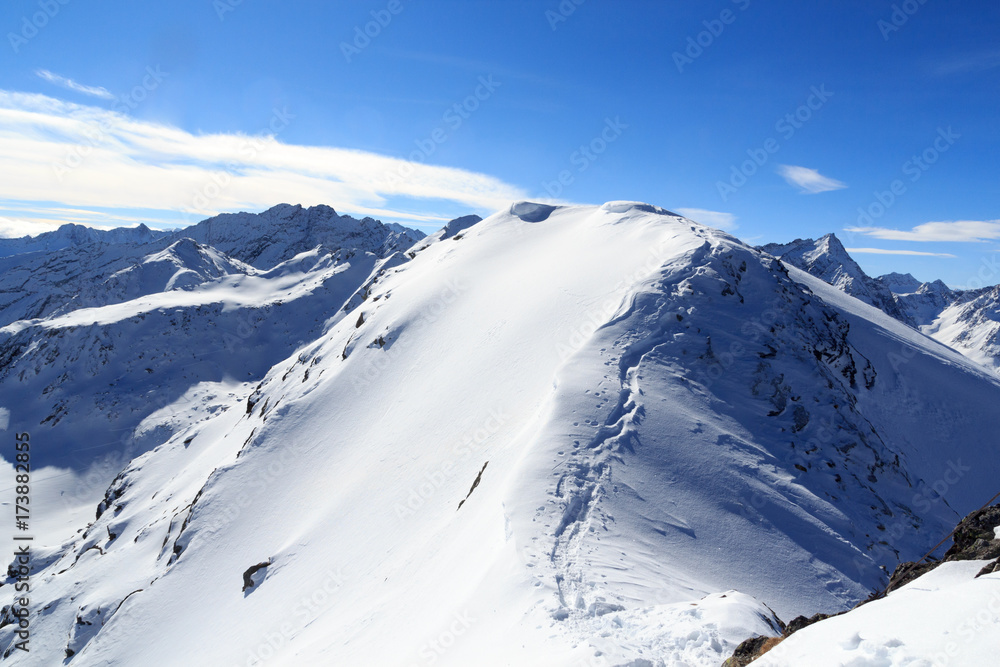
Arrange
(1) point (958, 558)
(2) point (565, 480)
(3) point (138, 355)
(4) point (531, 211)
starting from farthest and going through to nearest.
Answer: (3) point (138, 355), (4) point (531, 211), (2) point (565, 480), (1) point (958, 558)

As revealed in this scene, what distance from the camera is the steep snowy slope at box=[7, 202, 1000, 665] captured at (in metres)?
9.75

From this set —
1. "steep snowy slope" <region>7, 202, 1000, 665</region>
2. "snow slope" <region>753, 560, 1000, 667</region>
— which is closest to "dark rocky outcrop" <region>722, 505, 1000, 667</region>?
"snow slope" <region>753, 560, 1000, 667</region>

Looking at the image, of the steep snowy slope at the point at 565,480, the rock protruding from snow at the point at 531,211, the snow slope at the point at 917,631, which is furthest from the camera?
the rock protruding from snow at the point at 531,211

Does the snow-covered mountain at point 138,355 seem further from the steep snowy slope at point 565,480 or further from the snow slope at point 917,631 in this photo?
the snow slope at point 917,631

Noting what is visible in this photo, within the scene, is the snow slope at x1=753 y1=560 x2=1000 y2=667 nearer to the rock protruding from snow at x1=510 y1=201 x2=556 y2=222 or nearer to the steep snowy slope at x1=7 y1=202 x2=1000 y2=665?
the steep snowy slope at x1=7 y1=202 x2=1000 y2=665

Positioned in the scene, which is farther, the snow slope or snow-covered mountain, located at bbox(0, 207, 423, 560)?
snow-covered mountain, located at bbox(0, 207, 423, 560)

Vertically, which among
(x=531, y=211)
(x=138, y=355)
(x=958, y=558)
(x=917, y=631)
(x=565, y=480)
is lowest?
(x=138, y=355)

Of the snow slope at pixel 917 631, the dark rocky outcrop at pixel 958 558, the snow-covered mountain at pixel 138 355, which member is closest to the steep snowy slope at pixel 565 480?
the dark rocky outcrop at pixel 958 558

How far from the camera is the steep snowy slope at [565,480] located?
975cm

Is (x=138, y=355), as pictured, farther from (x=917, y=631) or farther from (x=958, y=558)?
(x=958, y=558)

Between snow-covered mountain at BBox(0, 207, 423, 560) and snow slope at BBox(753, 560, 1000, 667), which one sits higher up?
snow slope at BBox(753, 560, 1000, 667)

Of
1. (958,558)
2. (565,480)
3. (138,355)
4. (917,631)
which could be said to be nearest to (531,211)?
(565,480)

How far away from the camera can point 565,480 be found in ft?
40.2

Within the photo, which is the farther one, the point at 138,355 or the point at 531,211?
the point at 138,355
